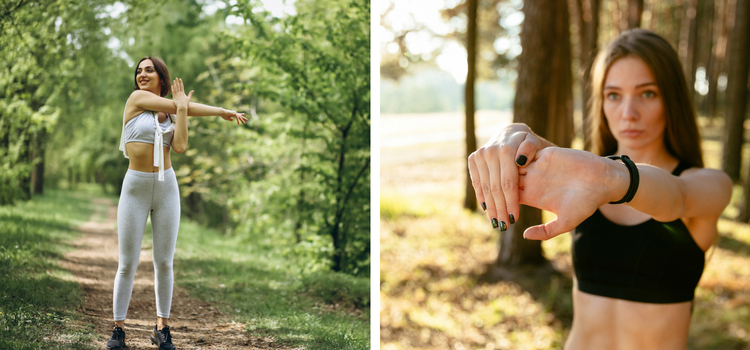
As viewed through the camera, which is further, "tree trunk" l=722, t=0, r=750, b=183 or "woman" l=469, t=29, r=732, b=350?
"tree trunk" l=722, t=0, r=750, b=183

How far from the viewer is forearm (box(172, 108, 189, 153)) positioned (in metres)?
1.82

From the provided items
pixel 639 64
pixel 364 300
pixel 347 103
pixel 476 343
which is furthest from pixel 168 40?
pixel 476 343

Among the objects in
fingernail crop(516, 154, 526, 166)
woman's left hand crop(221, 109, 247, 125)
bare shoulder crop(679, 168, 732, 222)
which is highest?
woman's left hand crop(221, 109, 247, 125)

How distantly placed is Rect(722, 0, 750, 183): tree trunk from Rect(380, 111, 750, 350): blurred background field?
3.73 ft

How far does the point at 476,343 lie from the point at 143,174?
4.02m

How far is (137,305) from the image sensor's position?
6.30 feet

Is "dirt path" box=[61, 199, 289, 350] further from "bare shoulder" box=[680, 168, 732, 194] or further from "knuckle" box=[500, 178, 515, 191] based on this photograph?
"bare shoulder" box=[680, 168, 732, 194]

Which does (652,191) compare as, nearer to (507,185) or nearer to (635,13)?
(507,185)

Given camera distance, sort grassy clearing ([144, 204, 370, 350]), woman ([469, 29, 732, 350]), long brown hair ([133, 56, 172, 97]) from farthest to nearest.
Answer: grassy clearing ([144, 204, 370, 350]) < long brown hair ([133, 56, 172, 97]) < woman ([469, 29, 732, 350])

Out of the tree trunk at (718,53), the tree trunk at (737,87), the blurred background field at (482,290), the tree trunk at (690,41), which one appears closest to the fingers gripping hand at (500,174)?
the blurred background field at (482,290)

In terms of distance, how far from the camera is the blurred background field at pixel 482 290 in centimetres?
476

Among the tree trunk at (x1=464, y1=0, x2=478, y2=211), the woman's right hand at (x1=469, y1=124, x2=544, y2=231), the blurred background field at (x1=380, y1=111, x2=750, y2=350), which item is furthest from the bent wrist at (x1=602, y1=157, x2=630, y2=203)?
the tree trunk at (x1=464, y1=0, x2=478, y2=211)

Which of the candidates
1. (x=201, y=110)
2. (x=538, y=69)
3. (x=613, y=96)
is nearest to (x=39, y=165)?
(x=201, y=110)

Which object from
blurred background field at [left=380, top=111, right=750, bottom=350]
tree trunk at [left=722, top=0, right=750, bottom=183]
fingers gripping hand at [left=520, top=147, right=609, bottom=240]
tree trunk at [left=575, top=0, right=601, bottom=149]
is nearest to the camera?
fingers gripping hand at [left=520, top=147, right=609, bottom=240]
